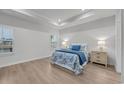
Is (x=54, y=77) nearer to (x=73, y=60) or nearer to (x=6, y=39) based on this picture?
(x=73, y=60)

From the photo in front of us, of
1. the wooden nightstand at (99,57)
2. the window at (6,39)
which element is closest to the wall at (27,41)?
the window at (6,39)

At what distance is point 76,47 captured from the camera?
4402mm

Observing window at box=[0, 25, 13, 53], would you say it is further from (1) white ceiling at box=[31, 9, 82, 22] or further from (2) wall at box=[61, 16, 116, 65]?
(2) wall at box=[61, 16, 116, 65]

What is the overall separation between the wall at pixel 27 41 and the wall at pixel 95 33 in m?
2.02

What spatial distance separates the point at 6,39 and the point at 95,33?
477 centimetres

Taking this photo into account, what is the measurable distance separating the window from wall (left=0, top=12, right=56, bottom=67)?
18cm

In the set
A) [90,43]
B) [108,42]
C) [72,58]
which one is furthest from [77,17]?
[72,58]

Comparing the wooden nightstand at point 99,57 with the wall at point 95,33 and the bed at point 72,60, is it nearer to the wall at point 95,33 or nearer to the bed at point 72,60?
the wall at point 95,33

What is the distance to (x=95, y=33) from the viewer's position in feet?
14.2

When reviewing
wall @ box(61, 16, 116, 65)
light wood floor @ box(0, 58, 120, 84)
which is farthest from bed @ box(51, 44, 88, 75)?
wall @ box(61, 16, 116, 65)

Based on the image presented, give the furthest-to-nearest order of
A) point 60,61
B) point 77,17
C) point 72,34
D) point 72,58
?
point 72,34 < point 77,17 < point 60,61 < point 72,58

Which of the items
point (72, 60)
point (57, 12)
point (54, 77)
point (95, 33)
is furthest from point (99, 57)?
point (57, 12)
